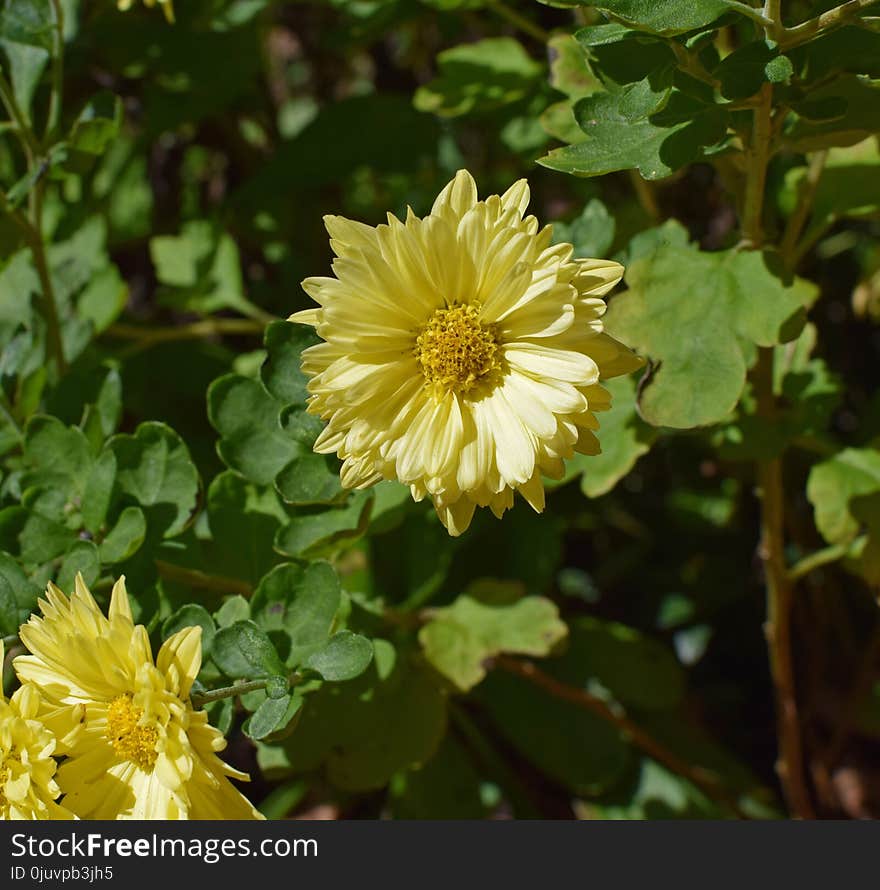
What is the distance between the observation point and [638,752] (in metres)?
2.09

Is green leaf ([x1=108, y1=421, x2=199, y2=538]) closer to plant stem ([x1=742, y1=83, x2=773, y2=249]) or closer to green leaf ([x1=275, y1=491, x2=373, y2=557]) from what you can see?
green leaf ([x1=275, y1=491, x2=373, y2=557])

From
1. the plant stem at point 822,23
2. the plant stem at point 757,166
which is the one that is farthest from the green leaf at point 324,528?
the plant stem at point 822,23

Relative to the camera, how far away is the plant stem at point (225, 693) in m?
1.15

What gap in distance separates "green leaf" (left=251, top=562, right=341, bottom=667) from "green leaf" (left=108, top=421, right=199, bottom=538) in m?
0.18

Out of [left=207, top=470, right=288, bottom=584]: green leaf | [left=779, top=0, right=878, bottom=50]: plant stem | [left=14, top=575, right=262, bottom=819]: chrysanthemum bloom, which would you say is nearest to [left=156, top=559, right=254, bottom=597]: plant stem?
[left=207, top=470, right=288, bottom=584]: green leaf

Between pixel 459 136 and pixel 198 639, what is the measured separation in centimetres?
199

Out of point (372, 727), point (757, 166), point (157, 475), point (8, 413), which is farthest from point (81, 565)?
point (757, 166)

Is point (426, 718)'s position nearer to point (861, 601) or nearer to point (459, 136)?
point (861, 601)

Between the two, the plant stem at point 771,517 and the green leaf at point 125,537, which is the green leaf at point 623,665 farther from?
the green leaf at point 125,537

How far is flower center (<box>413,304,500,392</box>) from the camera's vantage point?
3.78 feet

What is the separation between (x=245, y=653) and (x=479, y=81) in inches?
45.1

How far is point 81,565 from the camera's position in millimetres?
1304

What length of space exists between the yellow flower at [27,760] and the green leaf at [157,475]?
0.32m

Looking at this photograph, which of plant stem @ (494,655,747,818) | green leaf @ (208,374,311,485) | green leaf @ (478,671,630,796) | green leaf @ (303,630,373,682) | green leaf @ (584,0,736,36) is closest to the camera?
green leaf @ (584,0,736,36)
